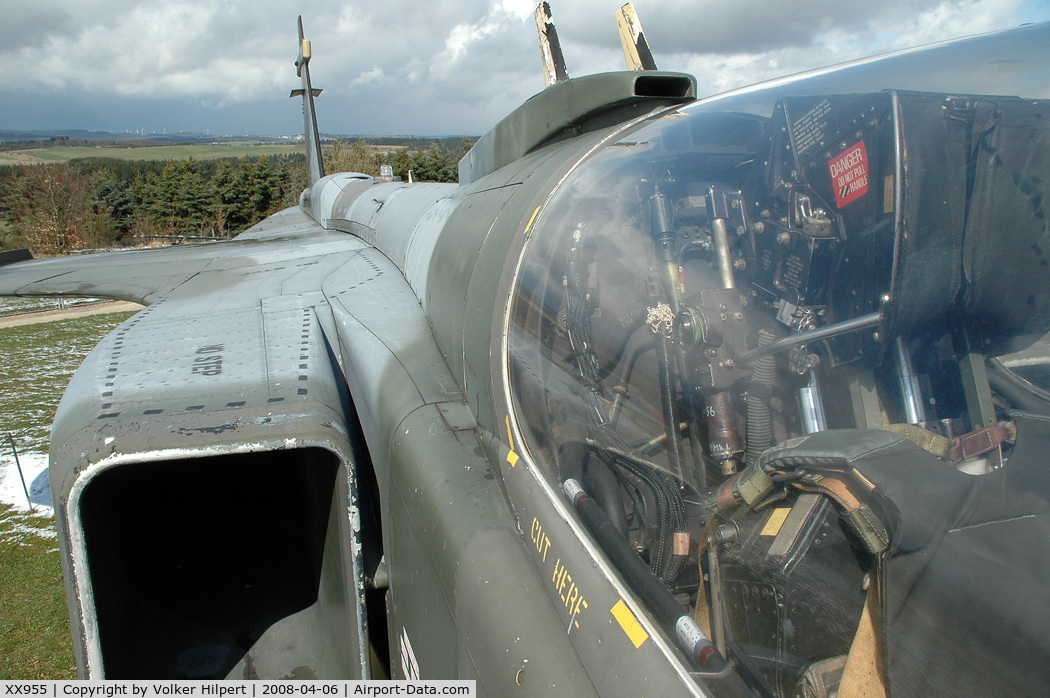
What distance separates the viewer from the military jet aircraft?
0.88m

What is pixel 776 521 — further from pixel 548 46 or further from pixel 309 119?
pixel 309 119

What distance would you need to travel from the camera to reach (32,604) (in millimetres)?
4172

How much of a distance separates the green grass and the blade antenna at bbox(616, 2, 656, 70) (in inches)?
162

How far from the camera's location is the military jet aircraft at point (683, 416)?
882 millimetres

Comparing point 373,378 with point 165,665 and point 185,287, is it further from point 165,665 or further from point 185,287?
point 185,287

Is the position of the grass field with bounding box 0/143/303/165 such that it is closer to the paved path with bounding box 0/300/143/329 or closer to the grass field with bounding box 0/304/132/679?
the paved path with bounding box 0/300/143/329

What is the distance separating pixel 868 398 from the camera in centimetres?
108

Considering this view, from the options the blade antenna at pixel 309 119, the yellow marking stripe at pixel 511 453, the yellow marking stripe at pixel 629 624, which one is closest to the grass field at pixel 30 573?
the yellow marking stripe at pixel 511 453

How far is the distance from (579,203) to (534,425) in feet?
2.07

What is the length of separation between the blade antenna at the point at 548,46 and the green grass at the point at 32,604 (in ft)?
12.9

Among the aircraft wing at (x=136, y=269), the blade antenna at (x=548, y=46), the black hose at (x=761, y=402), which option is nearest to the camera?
the black hose at (x=761, y=402)

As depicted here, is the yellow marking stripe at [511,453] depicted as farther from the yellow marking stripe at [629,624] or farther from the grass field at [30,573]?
the grass field at [30,573]

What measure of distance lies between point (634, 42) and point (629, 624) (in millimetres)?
2651

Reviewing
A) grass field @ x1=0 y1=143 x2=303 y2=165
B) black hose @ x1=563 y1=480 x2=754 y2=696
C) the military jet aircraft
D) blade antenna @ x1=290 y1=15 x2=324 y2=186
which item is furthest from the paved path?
grass field @ x1=0 y1=143 x2=303 y2=165
